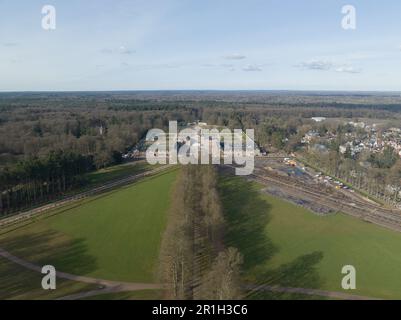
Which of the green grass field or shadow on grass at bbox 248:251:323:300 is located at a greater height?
the green grass field

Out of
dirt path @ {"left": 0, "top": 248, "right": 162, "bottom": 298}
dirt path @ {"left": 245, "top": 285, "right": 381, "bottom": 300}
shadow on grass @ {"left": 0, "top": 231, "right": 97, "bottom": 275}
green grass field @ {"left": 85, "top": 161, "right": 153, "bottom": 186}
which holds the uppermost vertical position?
green grass field @ {"left": 85, "top": 161, "right": 153, "bottom": 186}

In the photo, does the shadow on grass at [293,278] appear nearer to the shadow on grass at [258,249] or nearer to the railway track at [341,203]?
the shadow on grass at [258,249]

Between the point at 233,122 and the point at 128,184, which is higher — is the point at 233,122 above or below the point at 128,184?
above

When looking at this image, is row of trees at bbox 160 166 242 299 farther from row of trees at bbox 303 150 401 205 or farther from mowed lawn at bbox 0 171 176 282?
row of trees at bbox 303 150 401 205

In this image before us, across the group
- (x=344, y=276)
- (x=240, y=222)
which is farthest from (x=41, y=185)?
(x=344, y=276)

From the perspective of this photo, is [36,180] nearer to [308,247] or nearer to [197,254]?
[197,254]

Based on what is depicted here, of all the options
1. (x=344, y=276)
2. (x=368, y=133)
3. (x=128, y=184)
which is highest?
(x=368, y=133)

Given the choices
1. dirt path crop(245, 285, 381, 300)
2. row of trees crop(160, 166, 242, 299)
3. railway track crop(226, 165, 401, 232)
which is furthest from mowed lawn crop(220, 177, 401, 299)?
row of trees crop(160, 166, 242, 299)

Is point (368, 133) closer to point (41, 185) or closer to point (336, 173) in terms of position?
point (336, 173)

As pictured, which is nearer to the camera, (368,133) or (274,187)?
(274,187)
